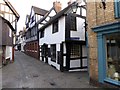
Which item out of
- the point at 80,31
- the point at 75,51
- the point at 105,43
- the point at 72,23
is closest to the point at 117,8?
the point at 105,43

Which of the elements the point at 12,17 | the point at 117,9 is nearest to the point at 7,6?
the point at 12,17

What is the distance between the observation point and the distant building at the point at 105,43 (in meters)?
7.72

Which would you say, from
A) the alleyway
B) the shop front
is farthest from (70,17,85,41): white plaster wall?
the shop front

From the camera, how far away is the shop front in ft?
26.2

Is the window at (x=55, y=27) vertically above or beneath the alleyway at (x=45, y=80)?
above

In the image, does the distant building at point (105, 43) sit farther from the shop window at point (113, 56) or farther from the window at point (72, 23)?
the window at point (72, 23)

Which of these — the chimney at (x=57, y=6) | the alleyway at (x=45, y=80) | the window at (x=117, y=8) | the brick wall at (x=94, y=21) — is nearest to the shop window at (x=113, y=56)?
the brick wall at (x=94, y=21)

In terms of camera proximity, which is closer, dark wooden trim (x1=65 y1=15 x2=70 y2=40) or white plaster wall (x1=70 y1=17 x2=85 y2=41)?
dark wooden trim (x1=65 y1=15 x2=70 y2=40)

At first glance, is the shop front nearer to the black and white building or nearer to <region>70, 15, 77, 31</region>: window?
the black and white building

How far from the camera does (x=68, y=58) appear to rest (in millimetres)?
14742

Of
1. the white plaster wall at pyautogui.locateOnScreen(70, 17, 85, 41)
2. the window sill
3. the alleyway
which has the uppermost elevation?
the white plaster wall at pyautogui.locateOnScreen(70, 17, 85, 41)

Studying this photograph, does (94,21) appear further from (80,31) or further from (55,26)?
(55,26)

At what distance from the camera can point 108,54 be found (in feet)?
27.7

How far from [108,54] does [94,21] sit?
6.24 feet
